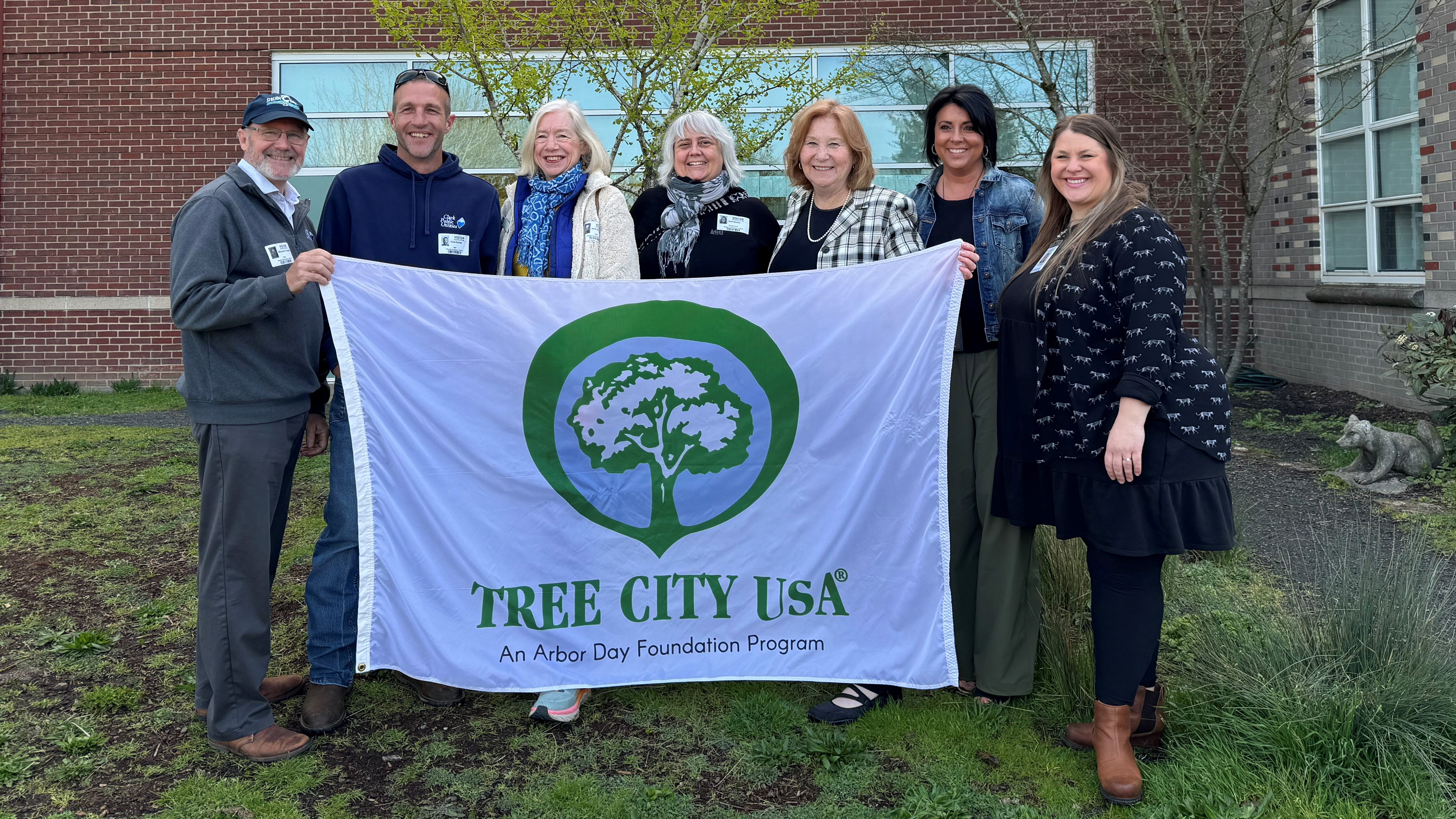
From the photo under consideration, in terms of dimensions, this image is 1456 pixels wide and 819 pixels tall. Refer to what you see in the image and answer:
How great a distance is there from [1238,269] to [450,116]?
34.4 ft

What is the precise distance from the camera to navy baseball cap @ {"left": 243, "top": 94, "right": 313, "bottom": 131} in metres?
3.25

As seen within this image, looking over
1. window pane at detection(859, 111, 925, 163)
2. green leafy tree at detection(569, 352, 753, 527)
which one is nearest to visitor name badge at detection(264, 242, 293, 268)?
green leafy tree at detection(569, 352, 753, 527)

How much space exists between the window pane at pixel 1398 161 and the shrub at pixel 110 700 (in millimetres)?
10323

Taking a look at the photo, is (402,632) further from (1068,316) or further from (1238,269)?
(1238,269)

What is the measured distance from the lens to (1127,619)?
2.94 metres

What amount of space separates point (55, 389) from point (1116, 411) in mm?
12798

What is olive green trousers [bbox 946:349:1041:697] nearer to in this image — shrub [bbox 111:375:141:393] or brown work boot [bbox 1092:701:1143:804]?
brown work boot [bbox 1092:701:1143:804]

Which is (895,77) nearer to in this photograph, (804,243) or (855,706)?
(804,243)

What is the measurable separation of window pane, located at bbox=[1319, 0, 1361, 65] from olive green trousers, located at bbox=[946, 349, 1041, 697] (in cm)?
848

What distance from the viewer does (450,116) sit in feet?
12.6

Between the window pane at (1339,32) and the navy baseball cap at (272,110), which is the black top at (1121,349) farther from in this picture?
the window pane at (1339,32)

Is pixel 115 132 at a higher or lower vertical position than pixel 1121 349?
higher

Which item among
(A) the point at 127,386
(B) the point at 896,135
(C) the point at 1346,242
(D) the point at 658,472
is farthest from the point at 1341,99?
(A) the point at 127,386

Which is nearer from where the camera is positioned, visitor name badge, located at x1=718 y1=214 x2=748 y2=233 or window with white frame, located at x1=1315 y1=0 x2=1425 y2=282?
visitor name badge, located at x1=718 y1=214 x2=748 y2=233
